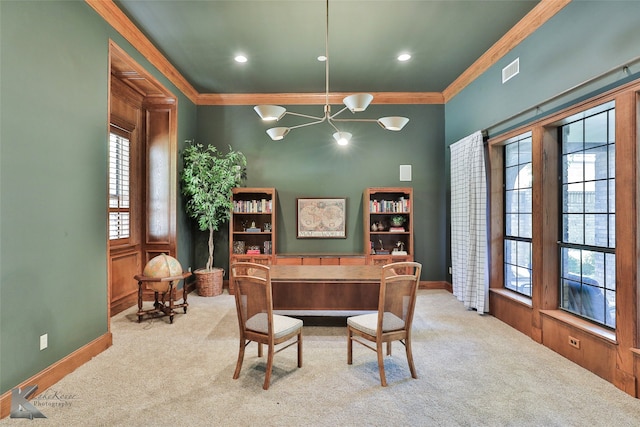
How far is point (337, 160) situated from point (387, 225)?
1.47m

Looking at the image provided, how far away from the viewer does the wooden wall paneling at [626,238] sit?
2.35m

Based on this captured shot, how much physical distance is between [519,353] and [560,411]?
3.14ft

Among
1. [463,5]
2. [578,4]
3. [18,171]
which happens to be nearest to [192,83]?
[18,171]

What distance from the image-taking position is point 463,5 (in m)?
3.23

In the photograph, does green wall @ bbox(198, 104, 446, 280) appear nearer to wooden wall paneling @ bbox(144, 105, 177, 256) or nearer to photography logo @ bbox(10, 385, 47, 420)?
wooden wall paneling @ bbox(144, 105, 177, 256)

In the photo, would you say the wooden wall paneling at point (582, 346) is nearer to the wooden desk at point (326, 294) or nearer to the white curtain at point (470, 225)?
the white curtain at point (470, 225)

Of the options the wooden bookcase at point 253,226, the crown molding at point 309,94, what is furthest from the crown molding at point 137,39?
the wooden bookcase at point 253,226

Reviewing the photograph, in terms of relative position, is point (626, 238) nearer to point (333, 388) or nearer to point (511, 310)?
point (511, 310)

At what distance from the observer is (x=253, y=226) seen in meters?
5.58

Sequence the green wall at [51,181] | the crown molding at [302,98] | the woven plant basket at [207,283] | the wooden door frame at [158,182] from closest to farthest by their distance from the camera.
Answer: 1. the green wall at [51,181]
2. the wooden door frame at [158,182]
3. the woven plant basket at [207,283]
4. the crown molding at [302,98]

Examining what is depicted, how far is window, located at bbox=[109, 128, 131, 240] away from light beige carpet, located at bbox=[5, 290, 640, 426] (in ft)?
5.55

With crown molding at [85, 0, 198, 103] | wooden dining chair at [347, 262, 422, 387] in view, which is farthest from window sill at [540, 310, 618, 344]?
crown molding at [85, 0, 198, 103]

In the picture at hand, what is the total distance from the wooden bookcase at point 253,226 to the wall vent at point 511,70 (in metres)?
3.64

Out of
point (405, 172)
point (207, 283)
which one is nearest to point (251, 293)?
point (207, 283)
